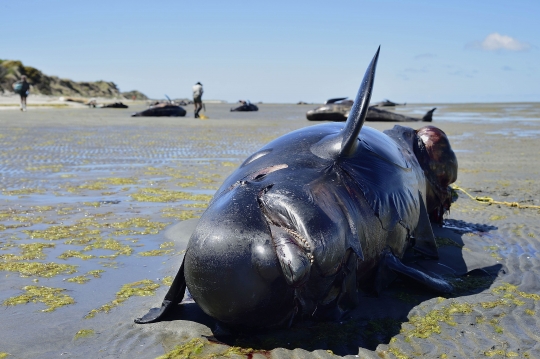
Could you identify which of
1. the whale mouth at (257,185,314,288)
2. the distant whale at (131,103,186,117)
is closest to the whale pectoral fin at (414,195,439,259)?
the whale mouth at (257,185,314,288)

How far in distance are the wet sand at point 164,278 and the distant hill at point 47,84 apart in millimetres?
45221

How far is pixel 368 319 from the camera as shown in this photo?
13.3 ft

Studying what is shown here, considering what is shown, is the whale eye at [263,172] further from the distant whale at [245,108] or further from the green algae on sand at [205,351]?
the distant whale at [245,108]

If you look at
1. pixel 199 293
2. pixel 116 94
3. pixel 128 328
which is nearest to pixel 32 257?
pixel 128 328

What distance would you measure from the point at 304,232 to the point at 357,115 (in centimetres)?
120

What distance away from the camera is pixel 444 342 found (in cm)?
371

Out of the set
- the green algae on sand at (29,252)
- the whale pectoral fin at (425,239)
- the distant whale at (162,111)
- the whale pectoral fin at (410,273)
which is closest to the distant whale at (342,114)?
the distant whale at (162,111)

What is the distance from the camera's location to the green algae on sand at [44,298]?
4.32 metres

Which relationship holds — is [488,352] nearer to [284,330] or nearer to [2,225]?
[284,330]

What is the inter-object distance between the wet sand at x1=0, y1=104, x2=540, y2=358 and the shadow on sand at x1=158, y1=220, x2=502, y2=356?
12 mm

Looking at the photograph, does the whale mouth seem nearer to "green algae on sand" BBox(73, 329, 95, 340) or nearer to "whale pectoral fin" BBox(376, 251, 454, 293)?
"whale pectoral fin" BBox(376, 251, 454, 293)

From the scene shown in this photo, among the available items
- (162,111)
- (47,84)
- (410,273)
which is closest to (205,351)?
(410,273)

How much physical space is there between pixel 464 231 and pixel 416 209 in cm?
180

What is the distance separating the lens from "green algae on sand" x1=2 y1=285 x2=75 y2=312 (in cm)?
432
